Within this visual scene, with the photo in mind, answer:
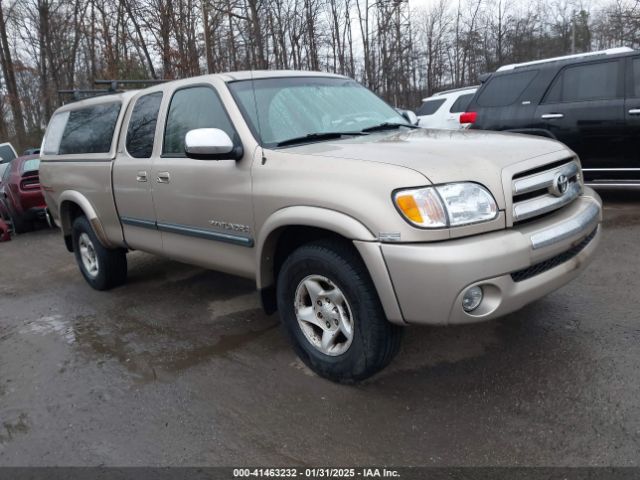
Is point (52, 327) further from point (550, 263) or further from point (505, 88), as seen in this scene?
point (505, 88)

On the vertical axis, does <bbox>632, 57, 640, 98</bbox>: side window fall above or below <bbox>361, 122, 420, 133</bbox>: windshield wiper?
above

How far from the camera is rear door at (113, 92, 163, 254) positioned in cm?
432

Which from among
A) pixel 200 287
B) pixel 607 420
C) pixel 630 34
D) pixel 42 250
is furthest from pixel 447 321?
pixel 630 34

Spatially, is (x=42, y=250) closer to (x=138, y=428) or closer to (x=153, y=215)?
(x=153, y=215)

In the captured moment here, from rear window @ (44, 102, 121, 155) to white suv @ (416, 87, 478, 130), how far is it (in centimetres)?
664

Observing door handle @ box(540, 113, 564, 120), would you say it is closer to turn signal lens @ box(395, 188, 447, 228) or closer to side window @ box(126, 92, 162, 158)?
side window @ box(126, 92, 162, 158)

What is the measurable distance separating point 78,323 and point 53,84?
94.8 ft

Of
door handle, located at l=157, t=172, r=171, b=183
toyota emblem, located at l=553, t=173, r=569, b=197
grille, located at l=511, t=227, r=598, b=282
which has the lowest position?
grille, located at l=511, t=227, r=598, b=282

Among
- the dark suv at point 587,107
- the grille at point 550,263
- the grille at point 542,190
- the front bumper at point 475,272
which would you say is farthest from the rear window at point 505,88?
the front bumper at point 475,272

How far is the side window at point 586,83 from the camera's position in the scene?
6.54 metres

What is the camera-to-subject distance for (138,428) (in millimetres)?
2920

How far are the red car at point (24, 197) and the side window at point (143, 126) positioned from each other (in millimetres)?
5922

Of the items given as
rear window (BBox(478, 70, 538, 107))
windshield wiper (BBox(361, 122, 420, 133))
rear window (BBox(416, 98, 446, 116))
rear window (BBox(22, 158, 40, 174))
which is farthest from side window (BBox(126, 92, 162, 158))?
rear window (BBox(416, 98, 446, 116))

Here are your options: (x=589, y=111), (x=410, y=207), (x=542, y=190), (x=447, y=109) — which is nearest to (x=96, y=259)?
(x=410, y=207)
